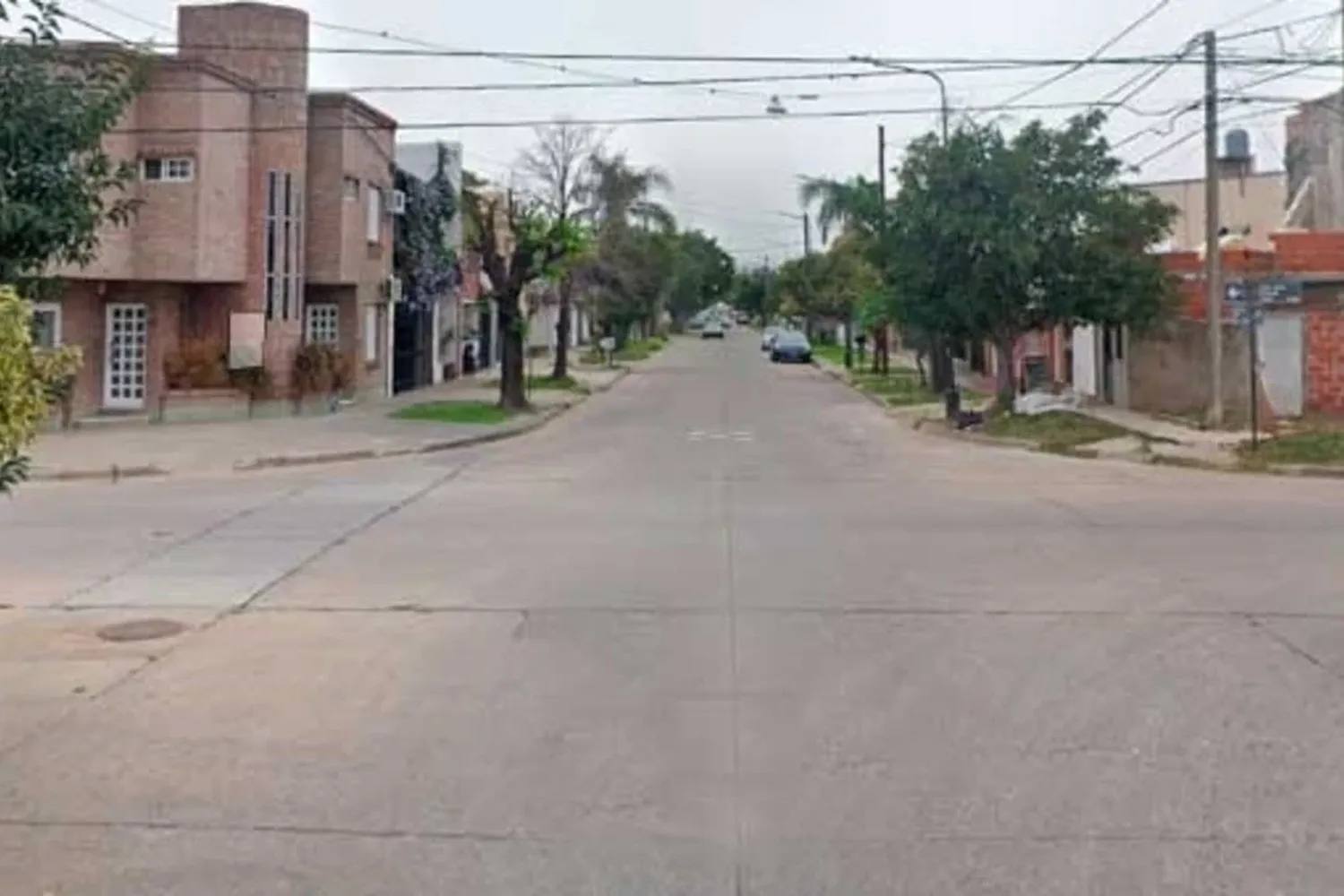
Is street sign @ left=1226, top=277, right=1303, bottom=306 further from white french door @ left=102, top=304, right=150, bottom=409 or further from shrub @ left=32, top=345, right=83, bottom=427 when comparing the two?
shrub @ left=32, top=345, right=83, bottom=427

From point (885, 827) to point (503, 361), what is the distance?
96.9ft

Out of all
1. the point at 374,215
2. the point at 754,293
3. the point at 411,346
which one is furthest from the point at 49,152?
the point at 754,293

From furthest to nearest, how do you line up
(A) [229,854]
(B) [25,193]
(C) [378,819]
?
(B) [25,193]
(C) [378,819]
(A) [229,854]

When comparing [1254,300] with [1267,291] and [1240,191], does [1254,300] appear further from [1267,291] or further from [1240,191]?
[1240,191]

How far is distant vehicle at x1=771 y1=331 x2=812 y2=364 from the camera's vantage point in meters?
69.7

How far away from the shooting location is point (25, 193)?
591 centimetres

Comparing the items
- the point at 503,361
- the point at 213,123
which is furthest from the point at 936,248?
the point at 213,123

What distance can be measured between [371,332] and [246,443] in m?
12.6

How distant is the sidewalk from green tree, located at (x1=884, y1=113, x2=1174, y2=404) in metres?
9.20

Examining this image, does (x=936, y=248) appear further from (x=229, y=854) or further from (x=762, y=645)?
(x=229, y=854)

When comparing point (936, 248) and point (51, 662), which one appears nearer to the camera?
point (51, 662)

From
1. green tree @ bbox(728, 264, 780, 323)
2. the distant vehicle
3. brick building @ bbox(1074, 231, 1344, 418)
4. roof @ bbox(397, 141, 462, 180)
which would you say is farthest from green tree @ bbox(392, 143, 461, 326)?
green tree @ bbox(728, 264, 780, 323)

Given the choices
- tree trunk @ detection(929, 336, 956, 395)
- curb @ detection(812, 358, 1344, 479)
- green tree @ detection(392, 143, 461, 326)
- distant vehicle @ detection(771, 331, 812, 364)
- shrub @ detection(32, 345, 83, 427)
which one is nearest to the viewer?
shrub @ detection(32, 345, 83, 427)

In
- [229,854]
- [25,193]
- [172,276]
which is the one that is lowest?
[229,854]
